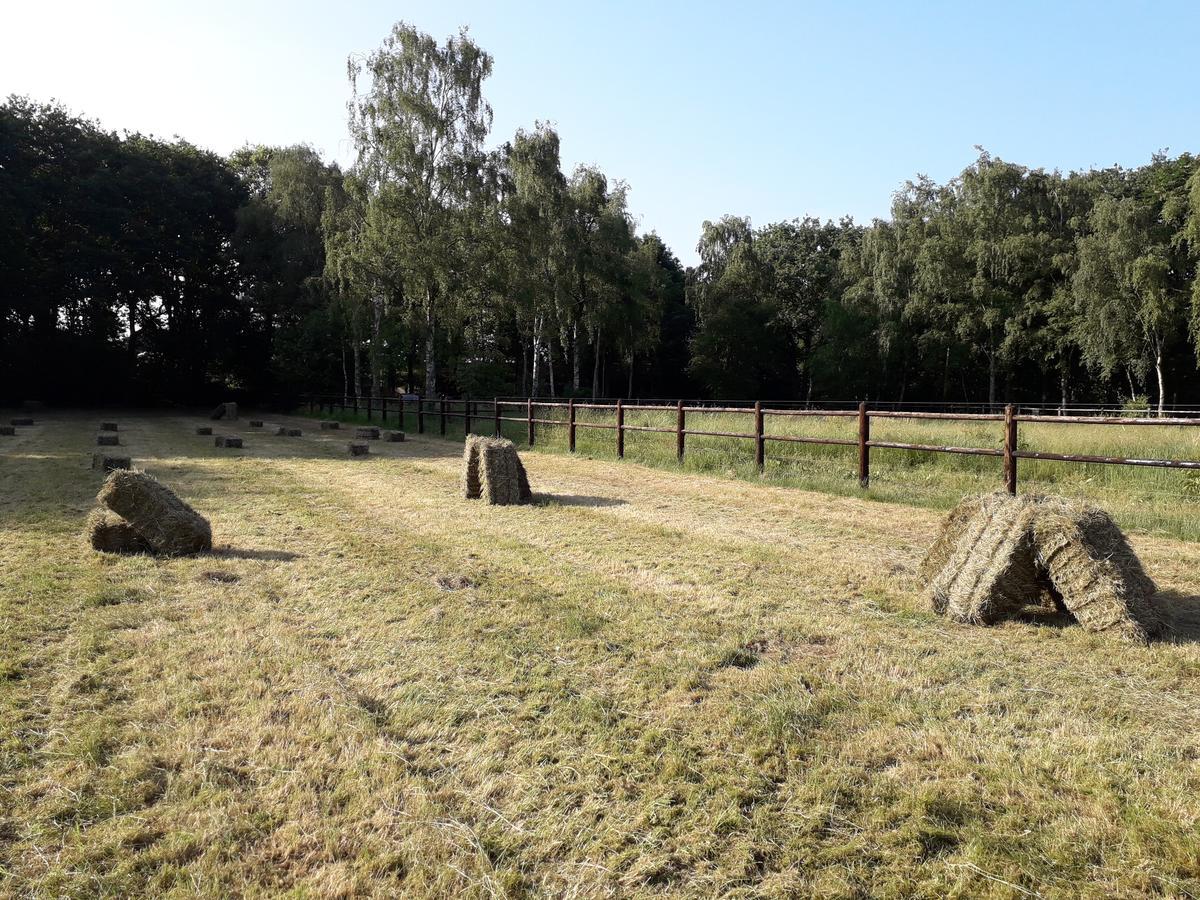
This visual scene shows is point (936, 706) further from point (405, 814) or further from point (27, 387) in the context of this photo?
point (27, 387)

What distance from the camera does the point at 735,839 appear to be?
7.62ft

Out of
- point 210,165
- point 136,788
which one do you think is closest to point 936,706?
point 136,788

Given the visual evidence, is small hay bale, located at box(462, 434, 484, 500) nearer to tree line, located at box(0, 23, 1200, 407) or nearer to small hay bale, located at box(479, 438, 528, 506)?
small hay bale, located at box(479, 438, 528, 506)

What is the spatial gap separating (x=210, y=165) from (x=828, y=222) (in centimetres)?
4391

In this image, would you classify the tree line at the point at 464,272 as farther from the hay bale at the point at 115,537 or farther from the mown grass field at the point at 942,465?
the hay bale at the point at 115,537

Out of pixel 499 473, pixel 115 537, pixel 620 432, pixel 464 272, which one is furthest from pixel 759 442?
pixel 464 272

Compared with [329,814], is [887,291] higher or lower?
higher

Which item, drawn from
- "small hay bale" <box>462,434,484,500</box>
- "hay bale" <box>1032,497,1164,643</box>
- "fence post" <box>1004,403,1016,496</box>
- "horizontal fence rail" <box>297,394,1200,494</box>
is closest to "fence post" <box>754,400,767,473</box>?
"horizontal fence rail" <box>297,394,1200,494</box>

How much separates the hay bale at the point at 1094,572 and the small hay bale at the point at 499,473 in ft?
20.1

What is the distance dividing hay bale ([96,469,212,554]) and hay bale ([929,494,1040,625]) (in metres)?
5.93

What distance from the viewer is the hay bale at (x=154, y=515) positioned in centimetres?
610

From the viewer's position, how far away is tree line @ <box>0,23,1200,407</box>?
99.4 feet

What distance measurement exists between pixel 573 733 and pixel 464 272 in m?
29.1

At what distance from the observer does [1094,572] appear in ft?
13.5
